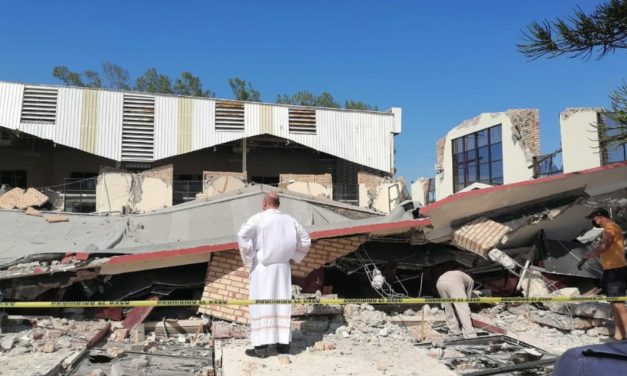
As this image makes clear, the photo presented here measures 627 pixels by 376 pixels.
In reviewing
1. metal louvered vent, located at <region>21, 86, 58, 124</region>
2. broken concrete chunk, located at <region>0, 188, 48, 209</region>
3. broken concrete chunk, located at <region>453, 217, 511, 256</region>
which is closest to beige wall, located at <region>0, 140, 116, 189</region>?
metal louvered vent, located at <region>21, 86, 58, 124</region>

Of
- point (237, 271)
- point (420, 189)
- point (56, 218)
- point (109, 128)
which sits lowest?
point (237, 271)

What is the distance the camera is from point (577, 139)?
16203 mm

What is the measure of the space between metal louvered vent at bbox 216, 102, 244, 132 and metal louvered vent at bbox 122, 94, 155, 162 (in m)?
2.79

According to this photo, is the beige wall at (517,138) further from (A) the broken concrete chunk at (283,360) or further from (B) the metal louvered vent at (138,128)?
(A) the broken concrete chunk at (283,360)

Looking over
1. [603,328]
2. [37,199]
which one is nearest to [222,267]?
[603,328]

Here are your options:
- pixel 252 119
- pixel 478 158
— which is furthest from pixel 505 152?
pixel 252 119

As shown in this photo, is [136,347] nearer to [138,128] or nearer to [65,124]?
[138,128]

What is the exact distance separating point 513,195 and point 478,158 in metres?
15.8

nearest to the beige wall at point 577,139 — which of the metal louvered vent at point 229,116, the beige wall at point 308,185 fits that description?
the beige wall at point 308,185

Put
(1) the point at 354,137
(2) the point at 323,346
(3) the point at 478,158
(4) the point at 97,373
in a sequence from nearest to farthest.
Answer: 1. (4) the point at 97,373
2. (2) the point at 323,346
3. (3) the point at 478,158
4. (1) the point at 354,137

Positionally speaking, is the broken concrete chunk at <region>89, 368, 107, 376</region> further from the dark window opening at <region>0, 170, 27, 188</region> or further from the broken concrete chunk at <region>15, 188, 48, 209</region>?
the dark window opening at <region>0, 170, 27, 188</region>

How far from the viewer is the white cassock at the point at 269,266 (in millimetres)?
4848

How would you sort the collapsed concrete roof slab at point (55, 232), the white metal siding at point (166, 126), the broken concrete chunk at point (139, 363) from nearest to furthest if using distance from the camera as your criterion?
the broken concrete chunk at point (139, 363)
the collapsed concrete roof slab at point (55, 232)
the white metal siding at point (166, 126)

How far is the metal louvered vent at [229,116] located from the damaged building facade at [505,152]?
32.5ft
